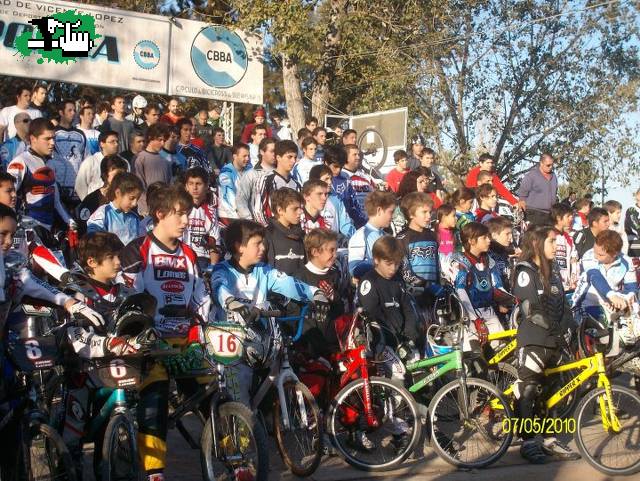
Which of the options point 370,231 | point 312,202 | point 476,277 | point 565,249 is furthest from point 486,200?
point 312,202

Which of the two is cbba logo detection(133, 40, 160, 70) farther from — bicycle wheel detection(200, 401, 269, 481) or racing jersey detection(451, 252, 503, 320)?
bicycle wheel detection(200, 401, 269, 481)

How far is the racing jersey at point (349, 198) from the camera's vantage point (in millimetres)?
12148

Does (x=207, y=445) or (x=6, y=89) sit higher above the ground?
(x=6, y=89)

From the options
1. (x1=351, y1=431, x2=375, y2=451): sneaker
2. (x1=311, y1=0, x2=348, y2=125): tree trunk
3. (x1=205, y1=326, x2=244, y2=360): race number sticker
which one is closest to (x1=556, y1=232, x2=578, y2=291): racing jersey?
(x1=351, y1=431, x2=375, y2=451): sneaker

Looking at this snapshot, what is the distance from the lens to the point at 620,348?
912 centimetres

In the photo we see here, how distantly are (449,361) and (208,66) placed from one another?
11.7m

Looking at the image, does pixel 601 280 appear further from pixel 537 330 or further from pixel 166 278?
pixel 166 278

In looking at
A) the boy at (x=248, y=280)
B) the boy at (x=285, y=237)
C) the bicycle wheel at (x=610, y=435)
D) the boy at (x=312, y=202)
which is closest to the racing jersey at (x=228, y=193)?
the boy at (x=312, y=202)

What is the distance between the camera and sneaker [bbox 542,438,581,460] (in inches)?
313

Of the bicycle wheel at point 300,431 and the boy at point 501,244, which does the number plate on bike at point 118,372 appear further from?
the boy at point 501,244

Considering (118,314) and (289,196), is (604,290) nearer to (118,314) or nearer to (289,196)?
(289,196)

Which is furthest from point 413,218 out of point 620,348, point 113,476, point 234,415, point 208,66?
point 208,66

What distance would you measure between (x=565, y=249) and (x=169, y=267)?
744 centimetres

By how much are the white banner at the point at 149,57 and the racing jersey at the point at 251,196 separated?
7239 millimetres
